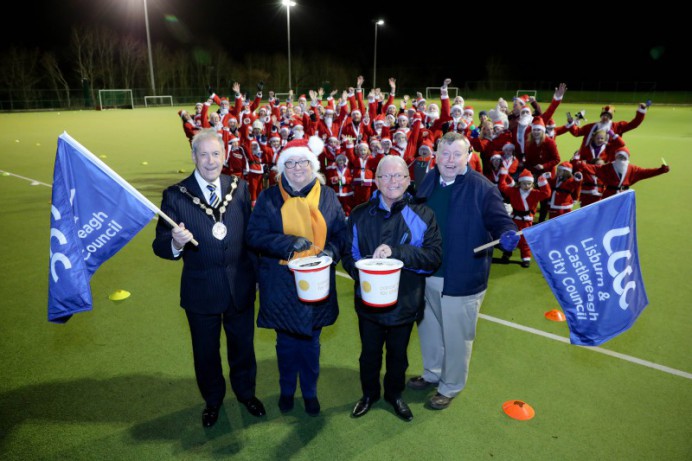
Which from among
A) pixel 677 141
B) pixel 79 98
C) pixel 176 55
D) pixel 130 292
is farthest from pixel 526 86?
pixel 130 292

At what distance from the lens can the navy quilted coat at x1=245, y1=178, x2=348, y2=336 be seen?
3291 mm

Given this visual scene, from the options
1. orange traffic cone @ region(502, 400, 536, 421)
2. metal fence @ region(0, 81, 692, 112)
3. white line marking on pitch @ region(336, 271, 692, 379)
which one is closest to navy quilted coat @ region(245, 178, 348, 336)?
orange traffic cone @ region(502, 400, 536, 421)

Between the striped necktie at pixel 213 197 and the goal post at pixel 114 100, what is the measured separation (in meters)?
47.1

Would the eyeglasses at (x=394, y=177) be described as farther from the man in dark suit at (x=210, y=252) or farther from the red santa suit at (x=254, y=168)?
the red santa suit at (x=254, y=168)

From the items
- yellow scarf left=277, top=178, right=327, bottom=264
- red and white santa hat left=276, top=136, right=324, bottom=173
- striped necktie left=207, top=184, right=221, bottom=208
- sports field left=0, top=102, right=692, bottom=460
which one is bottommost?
sports field left=0, top=102, right=692, bottom=460

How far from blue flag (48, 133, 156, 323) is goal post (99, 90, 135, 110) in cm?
4686

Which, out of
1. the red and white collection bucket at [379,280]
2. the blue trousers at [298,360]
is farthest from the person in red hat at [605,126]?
the blue trousers at [298,360]

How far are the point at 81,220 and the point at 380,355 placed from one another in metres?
2.43

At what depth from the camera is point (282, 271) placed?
335 cm

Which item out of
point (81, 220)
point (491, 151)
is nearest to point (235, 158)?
point (491, 151)

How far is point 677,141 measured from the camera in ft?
67.7

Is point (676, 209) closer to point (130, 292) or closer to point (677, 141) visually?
point (130, 292)

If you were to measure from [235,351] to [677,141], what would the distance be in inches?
942

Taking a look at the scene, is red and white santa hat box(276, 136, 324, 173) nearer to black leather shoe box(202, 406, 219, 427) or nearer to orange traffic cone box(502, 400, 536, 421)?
black leather shoe box(202, 406, 219, 427)
